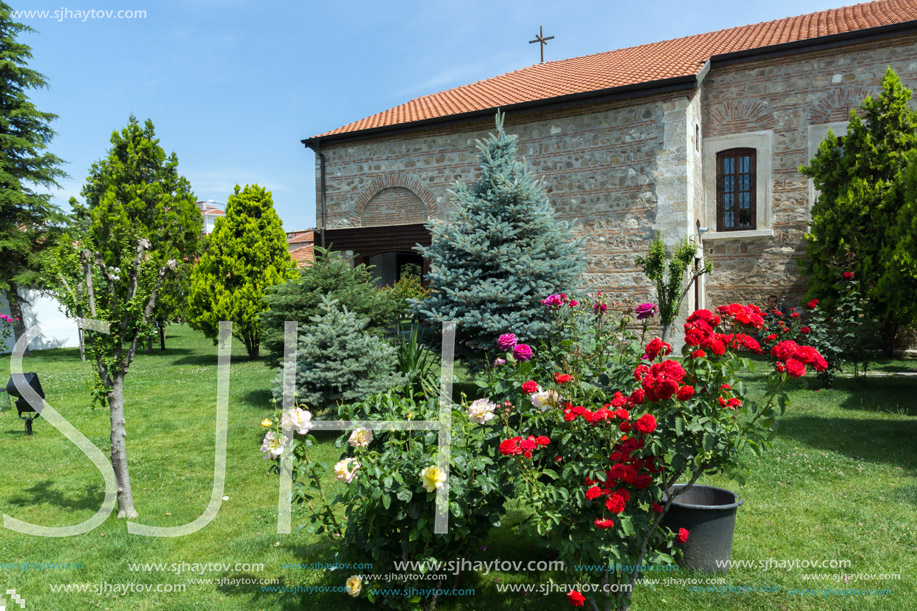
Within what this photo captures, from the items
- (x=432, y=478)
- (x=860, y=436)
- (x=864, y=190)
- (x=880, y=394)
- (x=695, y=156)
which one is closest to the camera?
(x=432, y=478)

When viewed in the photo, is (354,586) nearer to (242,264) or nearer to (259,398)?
(259,398)

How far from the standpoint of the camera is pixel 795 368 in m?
2.27

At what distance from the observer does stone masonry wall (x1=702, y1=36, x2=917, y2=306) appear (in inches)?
464

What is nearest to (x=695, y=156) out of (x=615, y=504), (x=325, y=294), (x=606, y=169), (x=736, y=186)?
(x=736, y=186)

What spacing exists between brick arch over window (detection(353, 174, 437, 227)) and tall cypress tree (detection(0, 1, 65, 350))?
444 inches

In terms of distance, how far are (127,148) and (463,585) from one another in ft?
61.6

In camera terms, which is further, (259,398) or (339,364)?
(259,398)

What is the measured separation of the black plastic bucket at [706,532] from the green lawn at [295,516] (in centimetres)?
12

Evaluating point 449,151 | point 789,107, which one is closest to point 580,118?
point 449,151

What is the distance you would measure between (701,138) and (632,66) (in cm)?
249

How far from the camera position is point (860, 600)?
123 inches

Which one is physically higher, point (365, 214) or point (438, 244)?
point (365, 214)

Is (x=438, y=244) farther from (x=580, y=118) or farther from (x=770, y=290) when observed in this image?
(x=770, y=290)

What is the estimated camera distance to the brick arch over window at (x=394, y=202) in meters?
14.5
